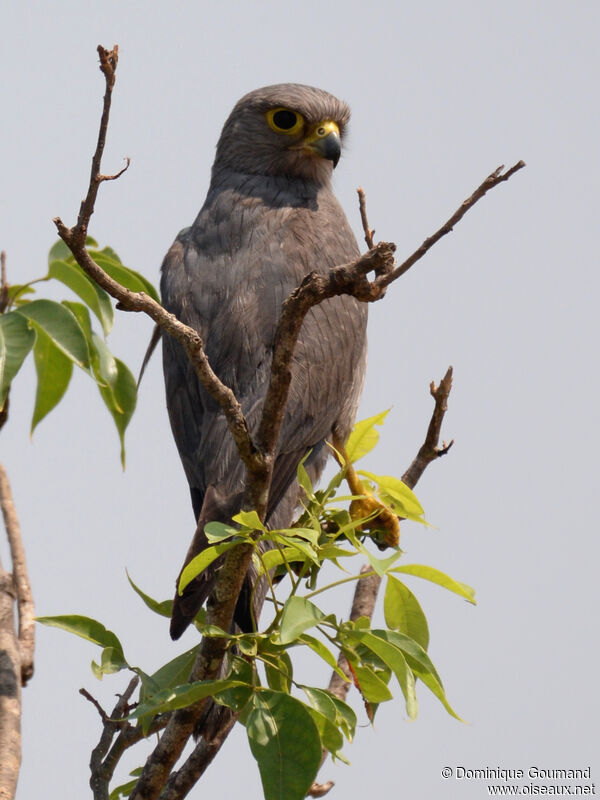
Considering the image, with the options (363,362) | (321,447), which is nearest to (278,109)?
(363,362)

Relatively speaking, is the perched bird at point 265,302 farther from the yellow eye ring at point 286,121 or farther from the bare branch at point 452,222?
the bare branch at point 452,222

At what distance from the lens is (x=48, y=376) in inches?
131

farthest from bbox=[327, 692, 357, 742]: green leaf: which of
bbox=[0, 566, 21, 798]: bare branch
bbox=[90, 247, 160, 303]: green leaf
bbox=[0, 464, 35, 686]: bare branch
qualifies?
bbox=[90, 247, 160, 303]: green leaf

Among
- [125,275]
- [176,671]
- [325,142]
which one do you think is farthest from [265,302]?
[176,671]

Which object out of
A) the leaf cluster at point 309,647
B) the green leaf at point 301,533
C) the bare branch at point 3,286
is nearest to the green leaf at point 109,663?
the leaf cluster at point 309,647

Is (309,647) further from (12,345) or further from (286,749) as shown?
(12,345)

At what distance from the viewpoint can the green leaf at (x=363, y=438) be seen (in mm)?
2471

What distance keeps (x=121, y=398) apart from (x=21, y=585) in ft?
2.05

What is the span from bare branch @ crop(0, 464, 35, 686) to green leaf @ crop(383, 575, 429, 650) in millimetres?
1083

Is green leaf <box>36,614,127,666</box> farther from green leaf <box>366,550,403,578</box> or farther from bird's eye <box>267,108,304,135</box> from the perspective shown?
bird's eye <box>267,108,304,135</box>

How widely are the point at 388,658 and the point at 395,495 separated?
1.24ft

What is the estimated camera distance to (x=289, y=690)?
2.42 meters

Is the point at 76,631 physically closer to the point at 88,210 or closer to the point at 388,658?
the point at 388,658

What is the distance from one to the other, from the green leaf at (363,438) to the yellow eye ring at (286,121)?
2287mm
